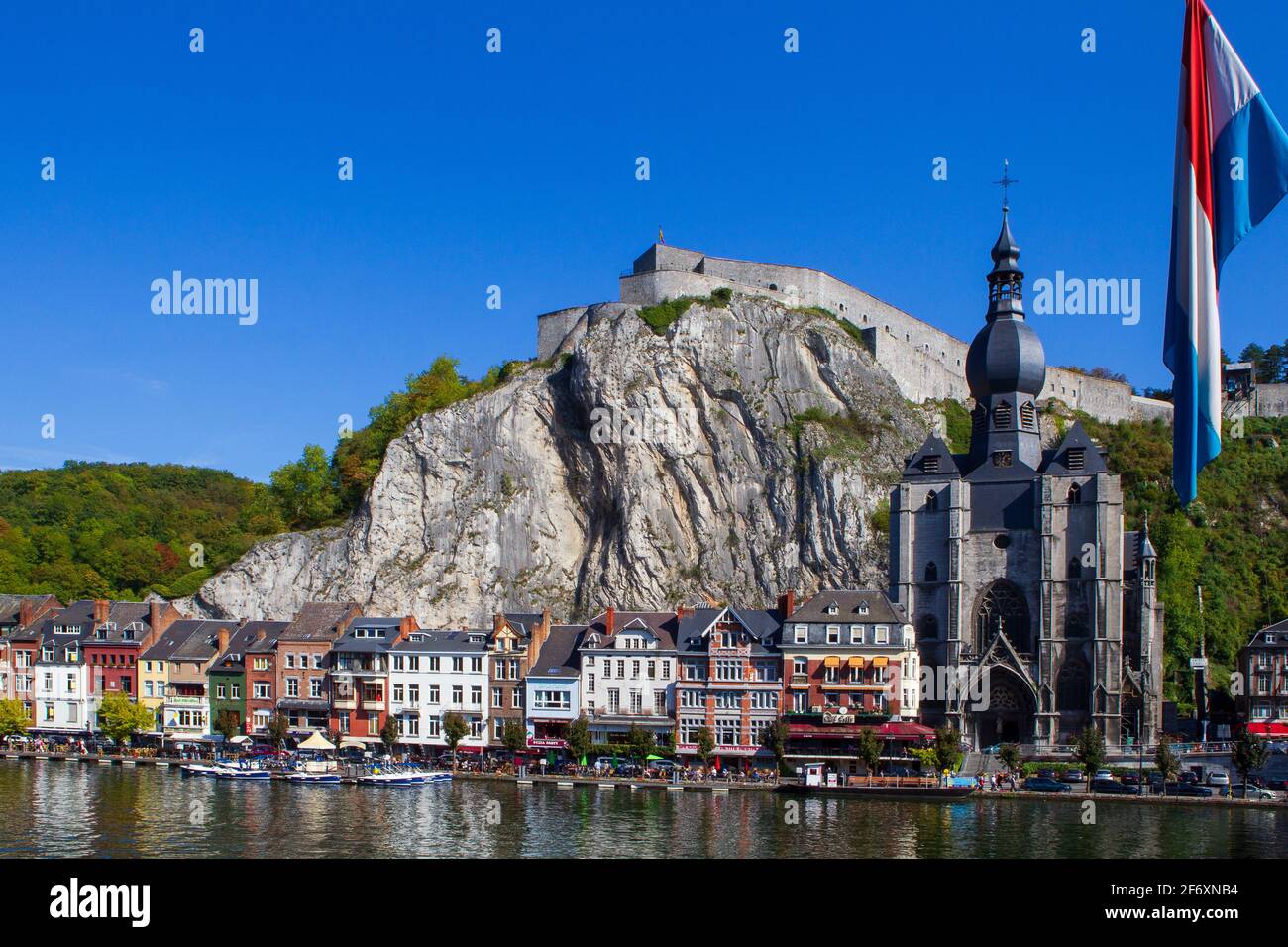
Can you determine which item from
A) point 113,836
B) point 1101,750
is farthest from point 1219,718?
point 113,836

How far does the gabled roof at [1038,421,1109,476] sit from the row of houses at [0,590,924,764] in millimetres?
14119

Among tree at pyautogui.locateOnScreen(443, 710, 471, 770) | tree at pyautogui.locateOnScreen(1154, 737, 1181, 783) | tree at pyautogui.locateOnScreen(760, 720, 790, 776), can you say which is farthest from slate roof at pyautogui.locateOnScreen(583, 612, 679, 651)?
tree at pyautogui.locateOnScreen(1154, 737, 1181, 783)

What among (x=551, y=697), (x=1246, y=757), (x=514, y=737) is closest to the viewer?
(x=1246, y=757)

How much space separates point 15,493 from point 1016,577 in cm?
9928

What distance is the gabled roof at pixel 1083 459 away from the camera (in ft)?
255

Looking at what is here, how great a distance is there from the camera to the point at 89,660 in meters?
84.9

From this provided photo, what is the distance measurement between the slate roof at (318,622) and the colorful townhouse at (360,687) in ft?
8.71

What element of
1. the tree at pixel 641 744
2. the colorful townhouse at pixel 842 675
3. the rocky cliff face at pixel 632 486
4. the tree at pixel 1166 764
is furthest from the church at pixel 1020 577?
the tree at pixel 641 744

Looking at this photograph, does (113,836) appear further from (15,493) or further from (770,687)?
(15,493)

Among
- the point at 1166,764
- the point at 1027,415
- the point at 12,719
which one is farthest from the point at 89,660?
the point at 1166,764

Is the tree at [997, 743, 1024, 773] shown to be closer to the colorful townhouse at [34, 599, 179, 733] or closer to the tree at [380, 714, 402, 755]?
the tree at [380, 714, 402, 755]

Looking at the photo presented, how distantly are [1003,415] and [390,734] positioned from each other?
41369 mm

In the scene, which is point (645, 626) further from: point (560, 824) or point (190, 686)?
point (190, 686)
